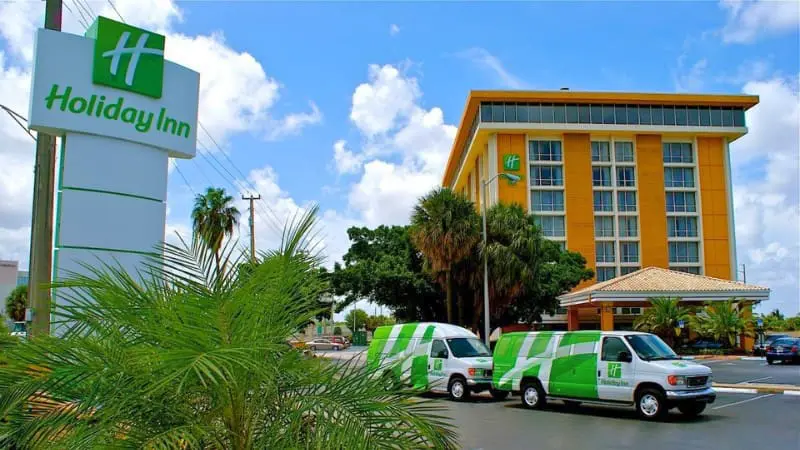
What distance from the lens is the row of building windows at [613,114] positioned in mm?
67188

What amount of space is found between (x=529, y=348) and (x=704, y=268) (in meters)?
58.5

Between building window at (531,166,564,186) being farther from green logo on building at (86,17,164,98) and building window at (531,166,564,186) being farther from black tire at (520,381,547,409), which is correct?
green logo on building at (86,17,164,98)

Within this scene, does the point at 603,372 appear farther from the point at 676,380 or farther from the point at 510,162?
the point at 510,162

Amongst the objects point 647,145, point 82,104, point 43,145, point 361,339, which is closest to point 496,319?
point 361,339

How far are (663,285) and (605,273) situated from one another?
83.1 ft

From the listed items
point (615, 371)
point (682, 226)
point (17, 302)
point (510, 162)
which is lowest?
point (615, 371)

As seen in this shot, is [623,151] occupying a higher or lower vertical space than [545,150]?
higher

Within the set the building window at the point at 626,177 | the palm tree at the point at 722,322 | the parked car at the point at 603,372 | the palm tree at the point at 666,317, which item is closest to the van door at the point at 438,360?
the parked car at the point at 603,372

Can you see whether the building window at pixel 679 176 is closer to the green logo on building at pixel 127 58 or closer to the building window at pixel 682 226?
the building window at pixel 682 226

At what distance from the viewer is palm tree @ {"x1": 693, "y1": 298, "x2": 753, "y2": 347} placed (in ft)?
140

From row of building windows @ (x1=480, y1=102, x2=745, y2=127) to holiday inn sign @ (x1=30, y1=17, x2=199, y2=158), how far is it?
51.1 m

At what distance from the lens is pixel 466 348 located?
20266 mm

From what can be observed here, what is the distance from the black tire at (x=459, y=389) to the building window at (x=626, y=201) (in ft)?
177


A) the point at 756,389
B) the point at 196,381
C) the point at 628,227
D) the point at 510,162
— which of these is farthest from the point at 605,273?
the point at 196,381
